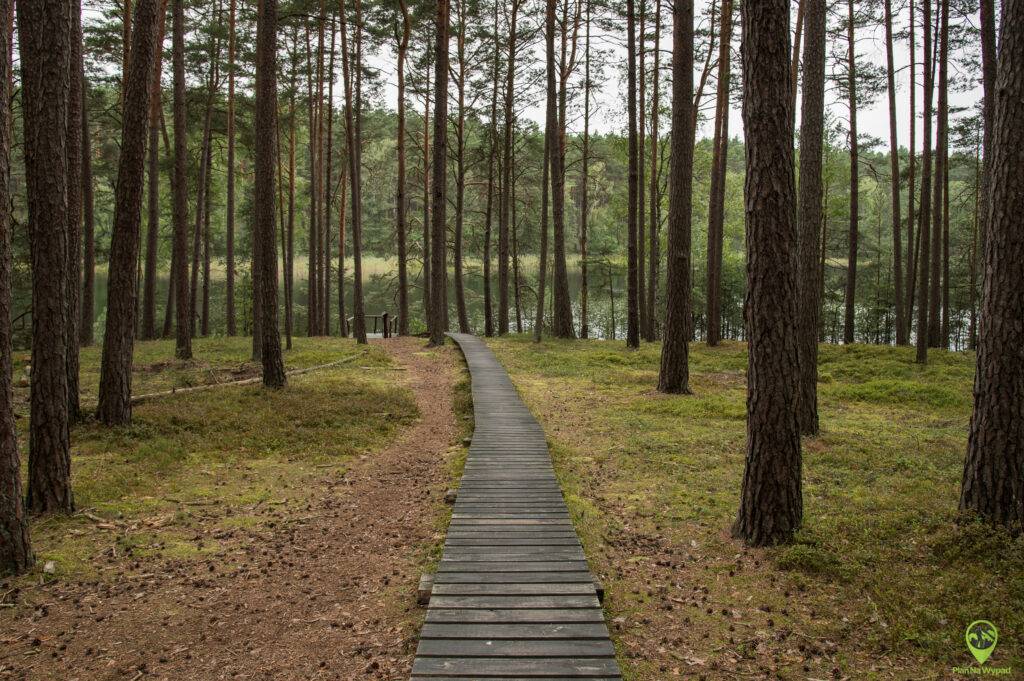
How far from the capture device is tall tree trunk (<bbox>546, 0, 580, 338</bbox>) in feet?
62.2

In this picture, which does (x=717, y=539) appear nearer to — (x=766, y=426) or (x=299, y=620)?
(x=766, y=426)

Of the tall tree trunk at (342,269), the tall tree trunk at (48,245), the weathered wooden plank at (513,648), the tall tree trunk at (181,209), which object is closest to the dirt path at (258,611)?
the weathered wooden plank at (513,648)

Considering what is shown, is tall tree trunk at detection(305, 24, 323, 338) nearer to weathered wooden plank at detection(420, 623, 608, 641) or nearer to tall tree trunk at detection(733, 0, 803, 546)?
tall tree trunk at detection(733, 0, 803, 546)

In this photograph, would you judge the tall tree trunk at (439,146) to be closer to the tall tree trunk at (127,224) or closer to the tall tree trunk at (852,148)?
the tall tree trunk at (127,224)

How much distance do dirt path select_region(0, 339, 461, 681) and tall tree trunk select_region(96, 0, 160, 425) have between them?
12.2 ft

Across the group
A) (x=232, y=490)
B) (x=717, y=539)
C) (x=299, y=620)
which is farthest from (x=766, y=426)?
(x=232, y=490)

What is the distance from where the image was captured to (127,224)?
7945mm

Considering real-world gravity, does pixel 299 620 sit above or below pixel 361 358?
below

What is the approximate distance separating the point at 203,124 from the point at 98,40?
154 inches

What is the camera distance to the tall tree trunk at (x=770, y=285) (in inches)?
195

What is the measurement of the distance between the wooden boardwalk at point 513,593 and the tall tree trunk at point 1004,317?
336 centimetres

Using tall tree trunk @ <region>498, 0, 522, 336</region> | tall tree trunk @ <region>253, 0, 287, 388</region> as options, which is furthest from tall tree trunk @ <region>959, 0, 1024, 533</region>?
tall tree trunk @ <region>498, 0, 522, 336</region>

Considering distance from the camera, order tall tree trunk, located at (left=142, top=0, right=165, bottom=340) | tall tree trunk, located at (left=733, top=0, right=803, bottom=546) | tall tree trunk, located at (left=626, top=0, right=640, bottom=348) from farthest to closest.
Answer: tall tree trunk, located at (left=626, top=0, right=640, bottom=348)
tall tree trunk, located at (left=142, top=0, right=165, bottom=340)
tall tree trunk, located at (left=733, top=0, right=803, bottom=546)

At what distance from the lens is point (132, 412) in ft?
29.3
